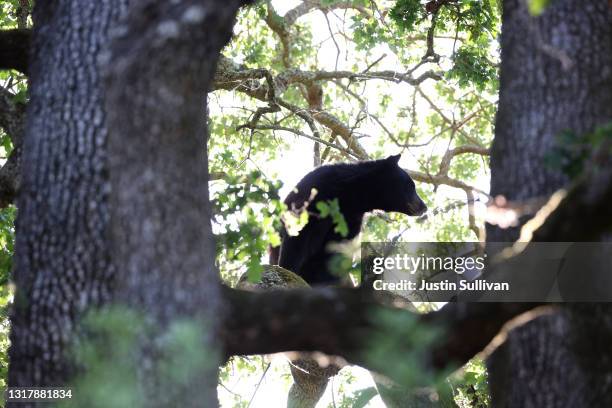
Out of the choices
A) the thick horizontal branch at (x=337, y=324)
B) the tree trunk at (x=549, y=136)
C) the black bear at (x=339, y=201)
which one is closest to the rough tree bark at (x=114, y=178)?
the thick horizontal branch at (x=337, y=324)

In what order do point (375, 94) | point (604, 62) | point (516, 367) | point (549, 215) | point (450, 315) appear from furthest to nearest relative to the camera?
point (375, 94), point (604, 62), point (516, 367), point (450, 315), point (549, 215)

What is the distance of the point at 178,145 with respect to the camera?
310 cm

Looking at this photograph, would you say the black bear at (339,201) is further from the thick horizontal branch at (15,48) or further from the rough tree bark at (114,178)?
the rough tree bark at (114,178)

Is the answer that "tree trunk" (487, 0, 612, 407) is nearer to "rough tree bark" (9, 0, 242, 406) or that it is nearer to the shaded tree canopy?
the shaded tree canopy

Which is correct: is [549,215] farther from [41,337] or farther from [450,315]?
[41,337]

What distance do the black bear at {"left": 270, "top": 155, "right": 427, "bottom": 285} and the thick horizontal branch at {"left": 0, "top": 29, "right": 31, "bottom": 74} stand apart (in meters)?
4.54

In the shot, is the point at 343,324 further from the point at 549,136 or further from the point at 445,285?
the point at 445,285

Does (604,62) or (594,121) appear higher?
(604,62)

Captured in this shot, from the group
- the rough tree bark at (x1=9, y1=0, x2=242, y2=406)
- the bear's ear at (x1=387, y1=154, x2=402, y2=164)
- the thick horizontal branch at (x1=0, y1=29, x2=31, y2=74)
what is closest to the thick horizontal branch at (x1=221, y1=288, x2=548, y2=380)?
the rough tree bark at (x1=9, y1=0, x2=242, y2=406)

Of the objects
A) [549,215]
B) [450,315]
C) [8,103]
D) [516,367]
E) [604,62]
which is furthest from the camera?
[8,103]

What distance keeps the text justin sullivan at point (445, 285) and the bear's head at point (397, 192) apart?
3.97 metres

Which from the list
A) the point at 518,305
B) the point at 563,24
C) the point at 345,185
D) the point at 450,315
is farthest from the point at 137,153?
the point at 345,185

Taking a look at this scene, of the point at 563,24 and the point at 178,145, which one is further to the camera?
the point at 563,24

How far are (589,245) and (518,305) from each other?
467mm
